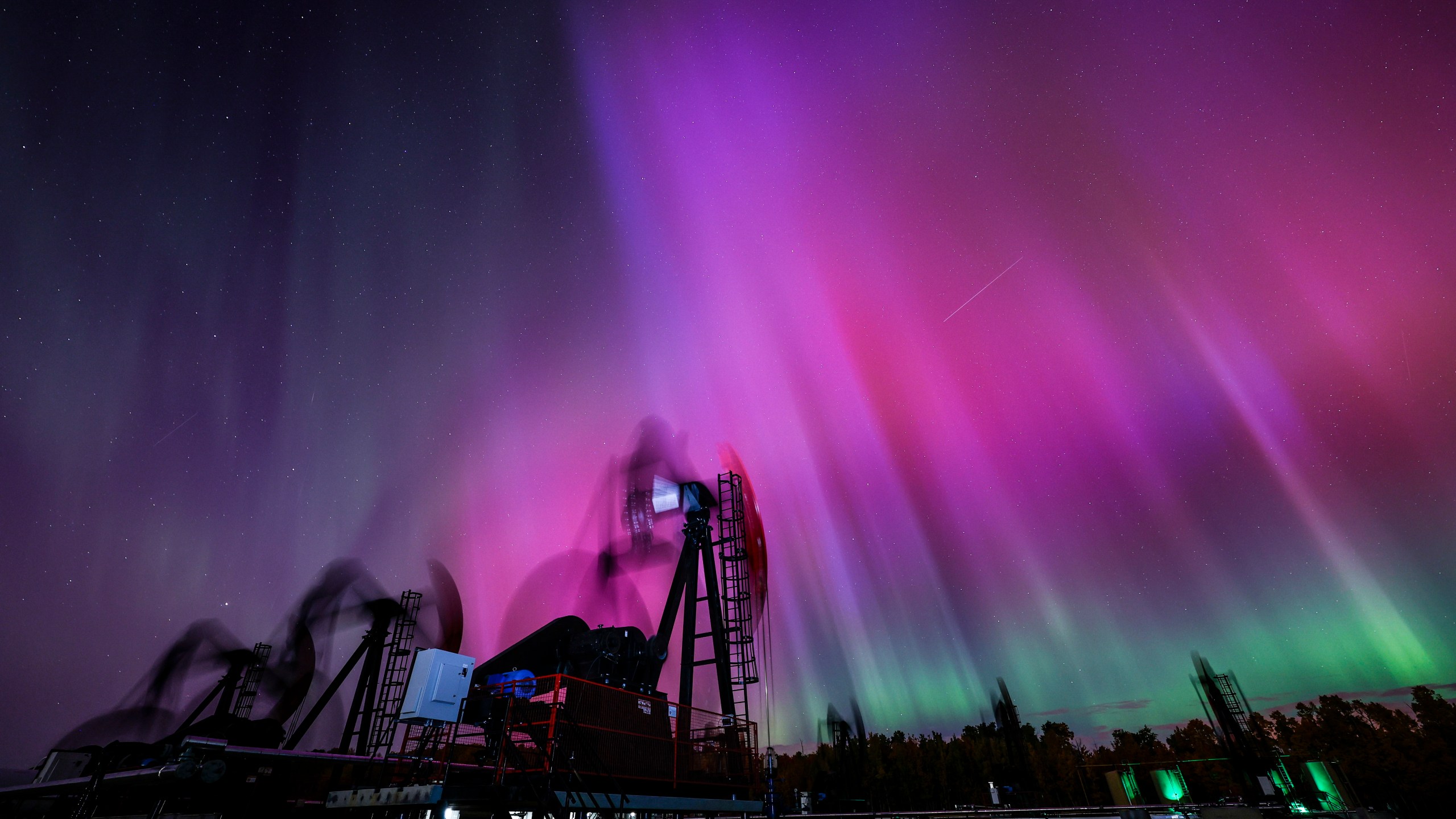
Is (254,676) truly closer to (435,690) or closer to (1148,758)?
(435,690)

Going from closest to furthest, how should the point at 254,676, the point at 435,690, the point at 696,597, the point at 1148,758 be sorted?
the point at 435,690 → the point at 696,597 → the point at 254,676 → the point at 1148,758

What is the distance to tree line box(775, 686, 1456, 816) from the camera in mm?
73250

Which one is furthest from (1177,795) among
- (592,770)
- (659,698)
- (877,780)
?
(877,780)

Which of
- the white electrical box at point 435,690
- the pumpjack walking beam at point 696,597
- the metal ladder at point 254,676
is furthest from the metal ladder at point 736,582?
the metal ladder at point 254,676

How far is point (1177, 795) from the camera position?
35.3m

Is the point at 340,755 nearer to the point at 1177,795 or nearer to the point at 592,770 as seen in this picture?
the point at 592,770

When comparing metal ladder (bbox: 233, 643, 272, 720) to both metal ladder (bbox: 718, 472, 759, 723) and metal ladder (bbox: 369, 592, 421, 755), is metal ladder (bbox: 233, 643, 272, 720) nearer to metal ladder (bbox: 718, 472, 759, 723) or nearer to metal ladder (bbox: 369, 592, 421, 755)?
metal ladder (bbox: 369, 592, 421, 755)

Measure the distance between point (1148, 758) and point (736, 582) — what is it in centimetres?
11844

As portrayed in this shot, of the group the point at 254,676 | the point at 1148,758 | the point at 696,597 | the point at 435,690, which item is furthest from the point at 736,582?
the point at 1148,758

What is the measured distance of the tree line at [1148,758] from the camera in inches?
2884

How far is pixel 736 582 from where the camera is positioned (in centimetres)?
2322

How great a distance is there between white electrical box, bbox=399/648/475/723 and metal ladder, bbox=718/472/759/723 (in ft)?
37.7

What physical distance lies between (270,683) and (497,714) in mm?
36237

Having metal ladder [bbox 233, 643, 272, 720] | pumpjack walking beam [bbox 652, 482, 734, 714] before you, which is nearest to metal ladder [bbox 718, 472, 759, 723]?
pumpjack walking beam [bbox 652, 482, 734, 714]
